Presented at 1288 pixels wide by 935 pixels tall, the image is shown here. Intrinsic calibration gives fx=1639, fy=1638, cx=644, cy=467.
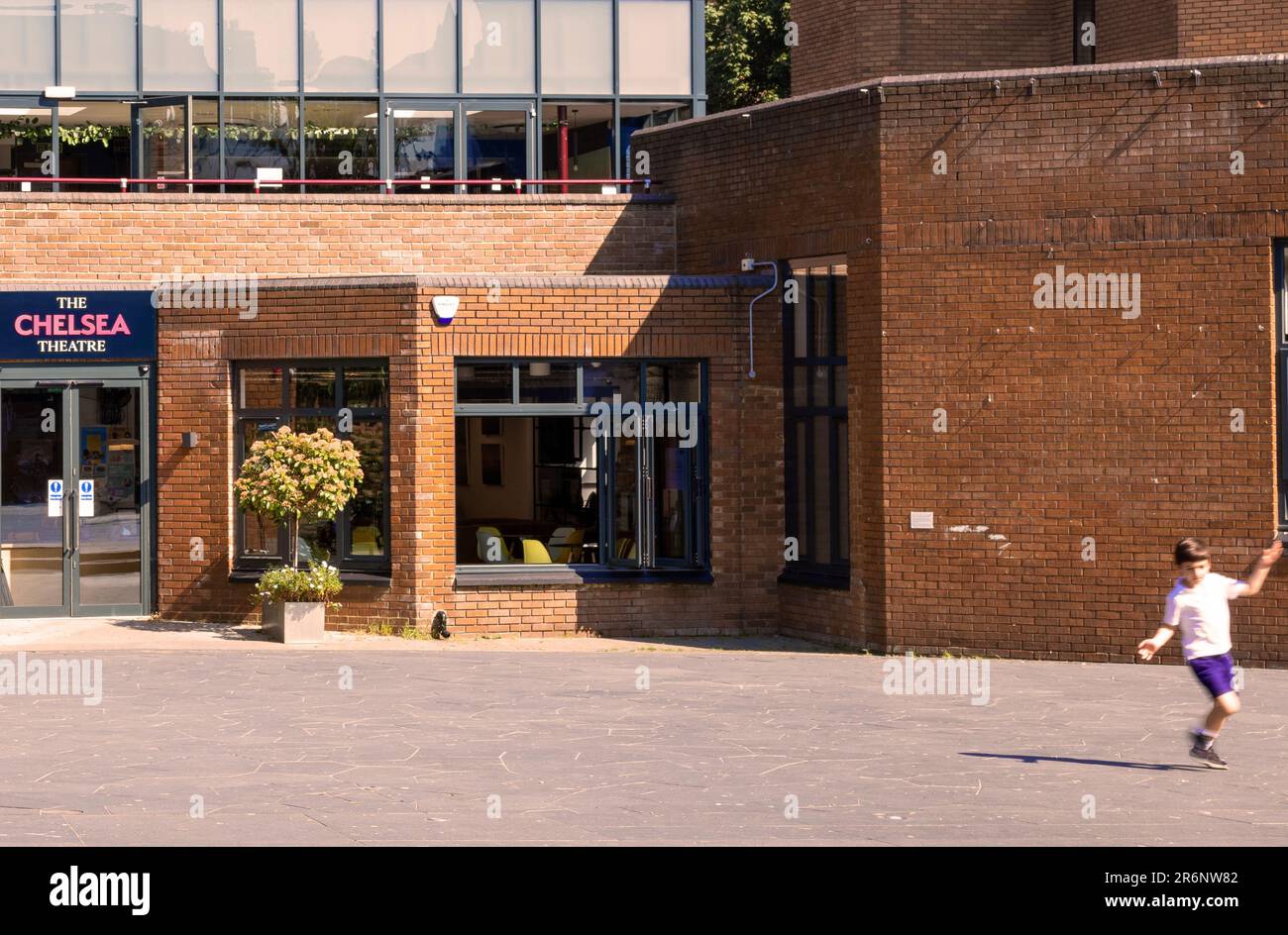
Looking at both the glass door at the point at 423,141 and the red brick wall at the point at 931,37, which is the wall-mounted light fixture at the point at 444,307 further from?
the red brick wall at the point at 931,37

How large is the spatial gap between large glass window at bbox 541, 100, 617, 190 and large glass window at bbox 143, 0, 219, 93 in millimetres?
4979

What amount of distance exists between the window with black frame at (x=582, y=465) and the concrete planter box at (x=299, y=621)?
169cm

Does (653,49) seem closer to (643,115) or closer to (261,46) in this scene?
(643,115)

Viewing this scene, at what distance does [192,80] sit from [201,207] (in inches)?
213

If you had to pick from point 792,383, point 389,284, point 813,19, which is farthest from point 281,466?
point 813,19

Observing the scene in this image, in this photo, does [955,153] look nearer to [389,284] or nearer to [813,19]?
[389,284]

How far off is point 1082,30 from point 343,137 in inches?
457

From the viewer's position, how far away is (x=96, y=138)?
957 inches

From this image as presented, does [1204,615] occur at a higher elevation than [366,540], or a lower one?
lower

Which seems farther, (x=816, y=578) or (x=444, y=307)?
(x=816, y=578)

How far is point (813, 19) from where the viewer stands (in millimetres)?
27328

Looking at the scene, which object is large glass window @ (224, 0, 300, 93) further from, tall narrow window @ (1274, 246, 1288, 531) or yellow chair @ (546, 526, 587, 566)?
tall narrow window @ (1274, 246, 1288, 531)

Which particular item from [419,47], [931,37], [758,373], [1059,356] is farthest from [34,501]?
[931,37]

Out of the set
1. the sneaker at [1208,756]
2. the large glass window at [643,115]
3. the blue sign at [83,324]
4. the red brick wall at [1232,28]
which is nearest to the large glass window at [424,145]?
the large glass window at [643,115]
